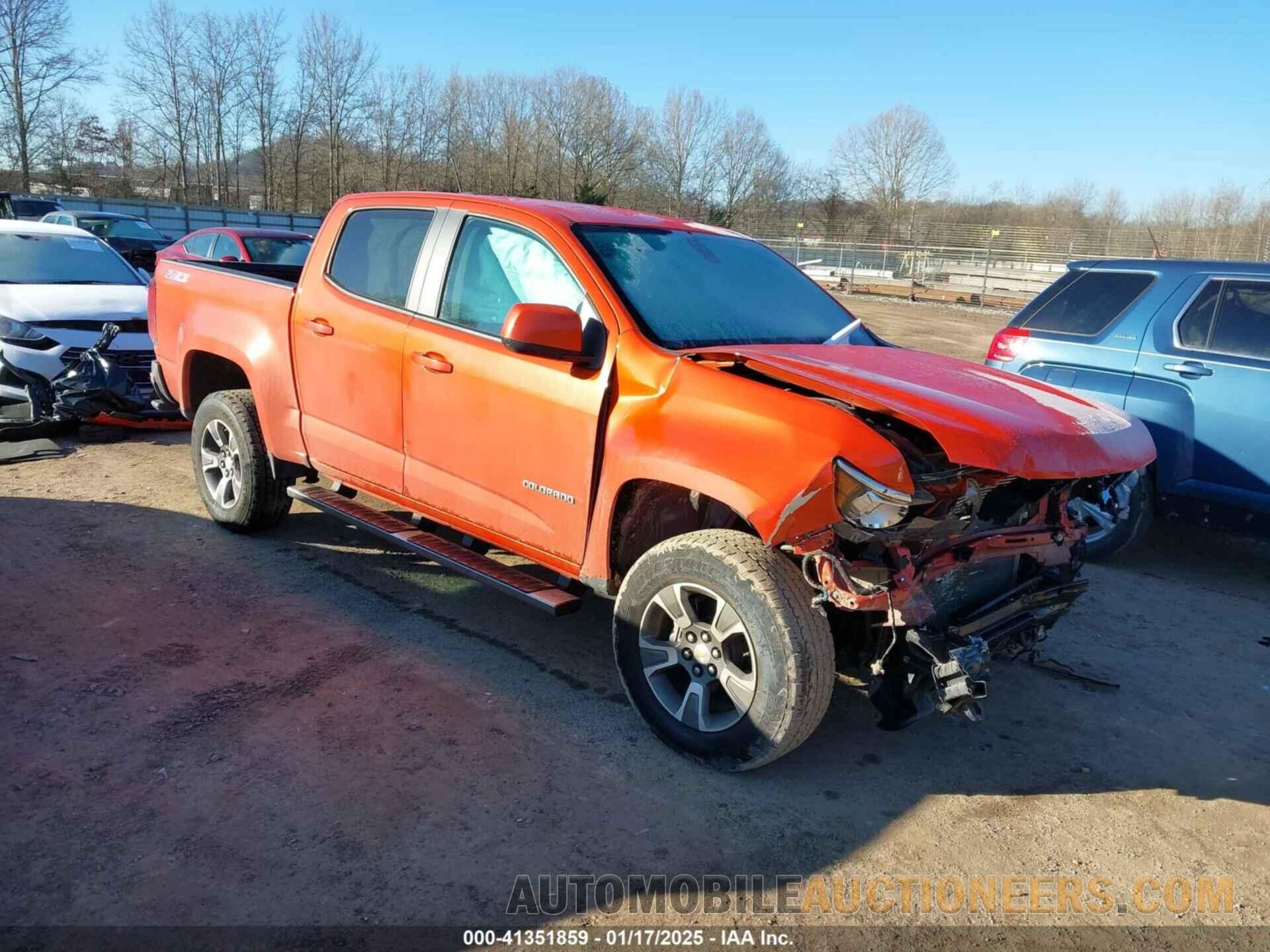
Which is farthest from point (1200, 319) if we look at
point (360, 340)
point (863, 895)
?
point (360, 340)

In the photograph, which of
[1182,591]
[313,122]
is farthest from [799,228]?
[1182,591]

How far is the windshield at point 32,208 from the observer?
23125 mm

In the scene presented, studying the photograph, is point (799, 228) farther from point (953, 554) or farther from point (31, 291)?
point (953, 554)

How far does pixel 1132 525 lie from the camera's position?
19.4ft

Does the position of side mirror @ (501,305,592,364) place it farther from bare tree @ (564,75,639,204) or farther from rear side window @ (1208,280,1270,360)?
bare tree @ (564,75,639,204)

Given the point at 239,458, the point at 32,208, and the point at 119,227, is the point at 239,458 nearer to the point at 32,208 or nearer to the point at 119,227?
the point at 119,227

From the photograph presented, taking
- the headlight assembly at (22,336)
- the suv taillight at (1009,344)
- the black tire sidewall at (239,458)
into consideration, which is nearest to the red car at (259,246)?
the headlight assembly at (22,336)

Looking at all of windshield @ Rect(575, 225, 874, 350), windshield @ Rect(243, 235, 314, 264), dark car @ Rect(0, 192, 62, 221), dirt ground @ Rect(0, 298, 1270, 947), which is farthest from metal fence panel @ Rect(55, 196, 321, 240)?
windshield @ Rect(575, 225, 874, 350)

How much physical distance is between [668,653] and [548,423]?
3.31 feet

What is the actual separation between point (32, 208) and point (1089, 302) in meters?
26.0

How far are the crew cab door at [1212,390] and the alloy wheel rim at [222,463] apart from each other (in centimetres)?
540

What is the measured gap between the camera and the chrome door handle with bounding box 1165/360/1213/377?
18.7 ft

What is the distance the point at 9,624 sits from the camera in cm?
429

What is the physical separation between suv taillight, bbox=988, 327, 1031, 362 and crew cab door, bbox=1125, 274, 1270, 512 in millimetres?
765
